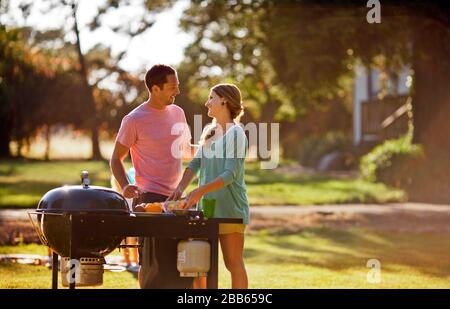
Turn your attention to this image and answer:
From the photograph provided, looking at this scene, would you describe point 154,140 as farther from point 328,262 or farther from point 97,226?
point 328,262

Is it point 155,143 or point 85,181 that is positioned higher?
point 155,143

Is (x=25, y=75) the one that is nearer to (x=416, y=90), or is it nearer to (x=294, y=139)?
(x=294, y=139)

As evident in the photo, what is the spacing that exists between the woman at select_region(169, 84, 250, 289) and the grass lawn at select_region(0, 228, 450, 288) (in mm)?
3438

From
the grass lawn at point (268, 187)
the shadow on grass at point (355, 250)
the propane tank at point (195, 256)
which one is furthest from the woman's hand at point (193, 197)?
the grass lawn at point (268, 187)

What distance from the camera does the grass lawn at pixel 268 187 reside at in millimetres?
24875

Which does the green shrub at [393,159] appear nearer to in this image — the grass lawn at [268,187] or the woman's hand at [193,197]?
the grass lawn at [268,187]

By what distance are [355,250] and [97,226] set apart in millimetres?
9141

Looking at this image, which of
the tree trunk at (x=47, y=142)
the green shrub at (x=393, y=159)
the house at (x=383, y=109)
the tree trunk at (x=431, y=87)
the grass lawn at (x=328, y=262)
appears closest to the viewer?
the grass lawn at (x=328, y=262)

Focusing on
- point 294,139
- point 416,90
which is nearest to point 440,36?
point 416,90

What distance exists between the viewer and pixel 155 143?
27.2ft

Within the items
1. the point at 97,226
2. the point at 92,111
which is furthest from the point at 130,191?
the point at 92,111

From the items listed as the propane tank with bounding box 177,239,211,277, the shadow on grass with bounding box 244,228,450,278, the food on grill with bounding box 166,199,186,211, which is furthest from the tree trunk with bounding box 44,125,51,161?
the propane tank with bounding box 177,239,211,277

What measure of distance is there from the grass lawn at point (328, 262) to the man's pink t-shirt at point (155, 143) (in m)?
2.92

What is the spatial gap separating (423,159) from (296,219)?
6100 millimetres
